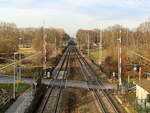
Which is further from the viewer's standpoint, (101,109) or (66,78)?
(66,78)

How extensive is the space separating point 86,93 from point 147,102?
1046 cm

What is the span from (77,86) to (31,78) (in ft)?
28.6

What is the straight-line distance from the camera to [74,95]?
96.9 feet

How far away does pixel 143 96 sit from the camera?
23859mm

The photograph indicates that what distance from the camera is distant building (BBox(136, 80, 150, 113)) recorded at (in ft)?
67.3

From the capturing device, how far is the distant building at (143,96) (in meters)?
20.5

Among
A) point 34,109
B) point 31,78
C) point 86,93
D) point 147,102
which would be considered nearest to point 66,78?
point 31,78

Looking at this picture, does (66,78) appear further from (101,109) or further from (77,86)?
(101,109)

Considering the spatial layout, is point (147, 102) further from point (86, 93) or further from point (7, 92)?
point (7, 92)

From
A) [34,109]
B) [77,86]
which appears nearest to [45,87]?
[77,86]

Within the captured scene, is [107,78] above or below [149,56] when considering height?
below

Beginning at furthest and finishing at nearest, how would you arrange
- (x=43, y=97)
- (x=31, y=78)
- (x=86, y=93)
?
1. (x=31, y=78)
2. (x=86, y=93)
3. (x=43, y=97)

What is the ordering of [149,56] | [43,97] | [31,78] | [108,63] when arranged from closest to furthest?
1. [43,97]
2. [149,56]
3. [31,78]
4. [108,63]

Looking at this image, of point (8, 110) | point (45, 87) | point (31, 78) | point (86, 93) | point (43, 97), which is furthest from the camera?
point (31, 78)
